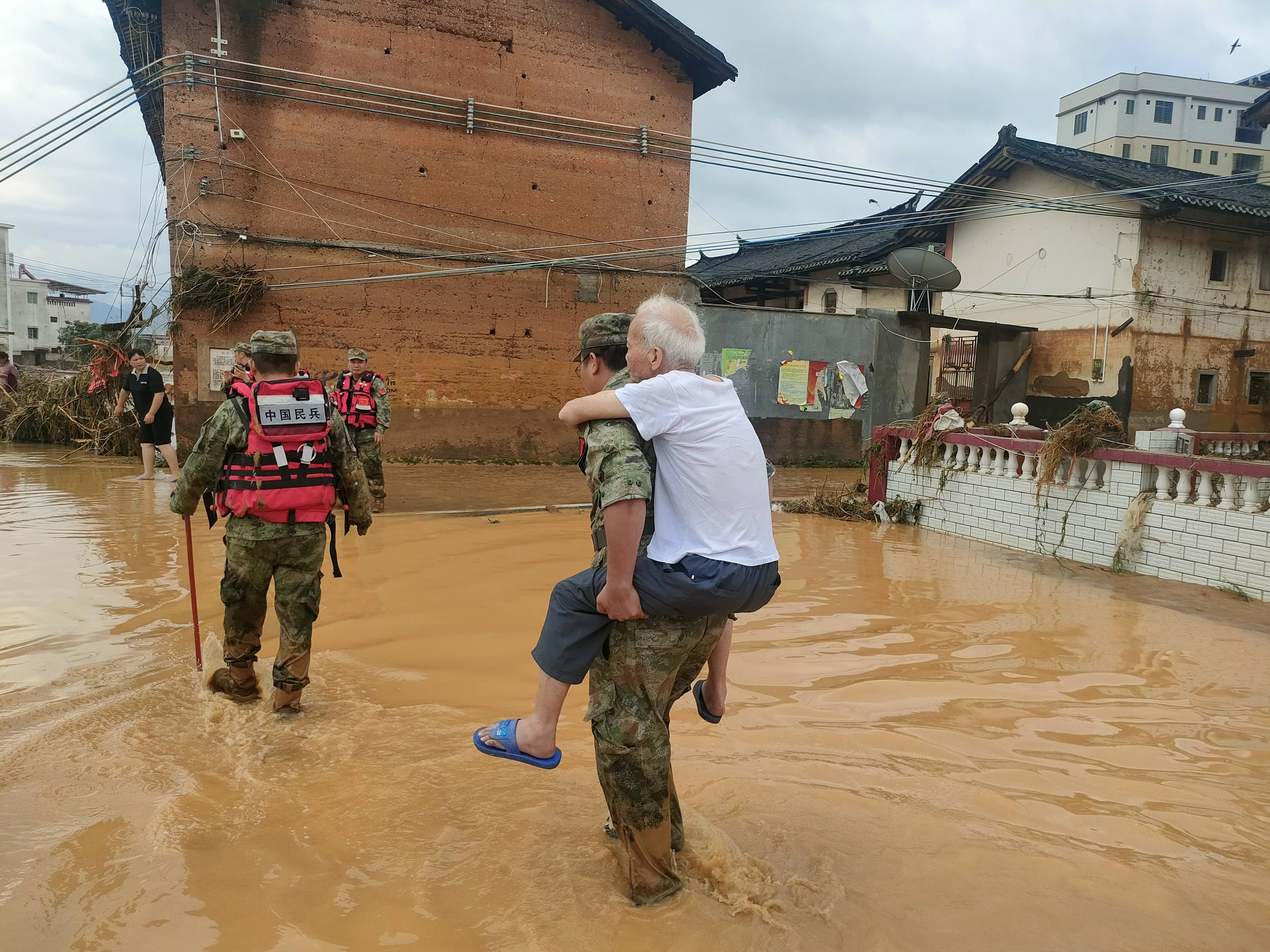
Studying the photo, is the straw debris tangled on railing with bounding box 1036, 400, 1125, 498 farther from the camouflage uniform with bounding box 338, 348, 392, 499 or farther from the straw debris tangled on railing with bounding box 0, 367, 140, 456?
the straw debris tangled on railing with bounding box 0, 367, 140, 456

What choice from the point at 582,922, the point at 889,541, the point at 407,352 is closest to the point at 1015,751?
the point at 582,922

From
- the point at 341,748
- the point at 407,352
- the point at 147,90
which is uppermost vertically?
the point at 147,90

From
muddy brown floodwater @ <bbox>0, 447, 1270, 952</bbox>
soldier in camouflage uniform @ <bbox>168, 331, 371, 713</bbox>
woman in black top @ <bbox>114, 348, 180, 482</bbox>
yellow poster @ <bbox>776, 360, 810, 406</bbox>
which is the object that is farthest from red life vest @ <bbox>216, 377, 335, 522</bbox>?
yellow poster @ <bbox>776, 360, 810, 406</bbox>

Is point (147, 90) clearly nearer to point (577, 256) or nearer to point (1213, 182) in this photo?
point (577, 256)

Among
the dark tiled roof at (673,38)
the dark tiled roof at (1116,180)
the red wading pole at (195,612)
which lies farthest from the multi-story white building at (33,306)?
the red wading pole at (195,612)

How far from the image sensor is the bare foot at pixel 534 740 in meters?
2.57

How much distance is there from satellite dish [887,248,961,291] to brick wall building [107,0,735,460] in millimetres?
4500

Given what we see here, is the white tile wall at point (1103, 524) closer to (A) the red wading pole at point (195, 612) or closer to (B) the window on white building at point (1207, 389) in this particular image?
(A) the red wading pole at point (195, 612)

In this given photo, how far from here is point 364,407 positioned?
9.34 m

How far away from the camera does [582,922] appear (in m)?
2.54

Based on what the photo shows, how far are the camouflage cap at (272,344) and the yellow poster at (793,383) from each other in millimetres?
14743

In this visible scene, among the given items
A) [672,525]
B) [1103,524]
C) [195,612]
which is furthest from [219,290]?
[672,525]

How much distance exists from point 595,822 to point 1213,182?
22.9 metres

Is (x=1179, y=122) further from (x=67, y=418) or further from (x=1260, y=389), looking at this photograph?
(x=67, y=418)
